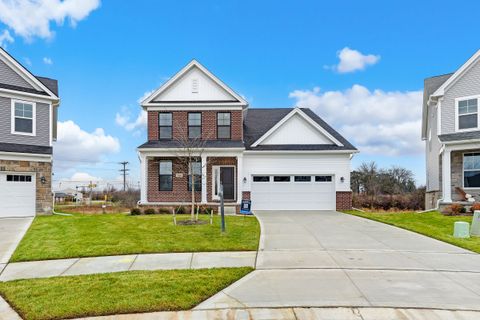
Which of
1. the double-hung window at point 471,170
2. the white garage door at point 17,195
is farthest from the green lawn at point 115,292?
the double-hung window at point 471,170

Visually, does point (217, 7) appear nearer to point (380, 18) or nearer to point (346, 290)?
point (380, 18)

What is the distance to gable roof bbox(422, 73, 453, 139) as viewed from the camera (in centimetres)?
2302

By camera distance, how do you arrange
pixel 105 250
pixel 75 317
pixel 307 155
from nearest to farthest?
pixel 75 317 → pixel 105 250 → pixel 307 155

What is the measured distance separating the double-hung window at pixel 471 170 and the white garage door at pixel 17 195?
73.2ft

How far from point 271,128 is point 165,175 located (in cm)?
686

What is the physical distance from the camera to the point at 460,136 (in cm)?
1873

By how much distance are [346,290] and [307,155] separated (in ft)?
49.6

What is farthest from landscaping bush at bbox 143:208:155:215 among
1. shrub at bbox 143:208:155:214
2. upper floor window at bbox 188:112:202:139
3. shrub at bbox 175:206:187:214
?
upper floor window at bbox 188:112:202:139

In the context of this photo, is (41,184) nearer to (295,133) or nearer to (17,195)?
(17,195)

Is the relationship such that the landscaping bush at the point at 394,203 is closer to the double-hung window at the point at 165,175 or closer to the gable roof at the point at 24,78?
the double-hung window at the point at 165,175

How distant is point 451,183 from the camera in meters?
19.4

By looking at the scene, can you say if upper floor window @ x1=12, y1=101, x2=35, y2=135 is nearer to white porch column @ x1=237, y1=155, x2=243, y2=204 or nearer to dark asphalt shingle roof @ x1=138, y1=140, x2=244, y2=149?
dark asphalt shingle roof @ x1=138, y1=140, x2=244, y2=149

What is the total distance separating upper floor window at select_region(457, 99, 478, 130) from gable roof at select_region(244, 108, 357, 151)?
562 cm

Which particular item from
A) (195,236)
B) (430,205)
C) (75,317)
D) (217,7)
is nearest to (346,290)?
(75,317)
